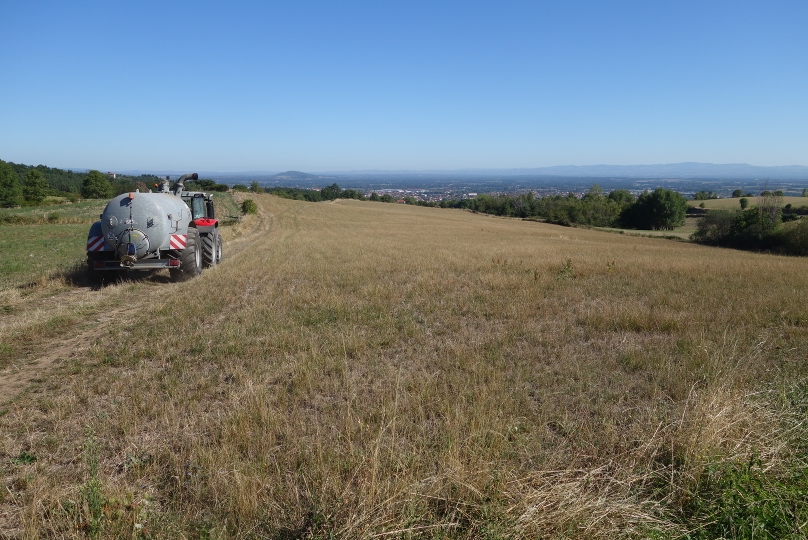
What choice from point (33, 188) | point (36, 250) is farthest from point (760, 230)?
point (33, 188)

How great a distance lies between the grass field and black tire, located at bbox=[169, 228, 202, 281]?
326cm

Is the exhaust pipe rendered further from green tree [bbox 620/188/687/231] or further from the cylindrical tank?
green tree [bbox 620/188/687/231]

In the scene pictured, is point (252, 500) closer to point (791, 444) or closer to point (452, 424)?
point (452, 424)

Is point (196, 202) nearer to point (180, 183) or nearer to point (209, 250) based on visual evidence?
point (180, 183)

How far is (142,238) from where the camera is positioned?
11.1 metres

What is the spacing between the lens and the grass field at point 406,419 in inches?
117

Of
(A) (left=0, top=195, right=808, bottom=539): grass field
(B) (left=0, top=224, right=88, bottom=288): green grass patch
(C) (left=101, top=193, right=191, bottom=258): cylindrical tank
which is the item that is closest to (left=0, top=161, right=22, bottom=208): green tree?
(B) (left=0, top=224, right=88, bottom=288): green grass patch

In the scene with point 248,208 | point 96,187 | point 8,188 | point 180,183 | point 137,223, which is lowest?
point 137,223

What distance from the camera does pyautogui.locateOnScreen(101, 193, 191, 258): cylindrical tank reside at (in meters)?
11.0

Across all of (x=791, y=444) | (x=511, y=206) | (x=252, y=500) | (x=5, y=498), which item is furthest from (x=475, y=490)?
(x=511, y=206)

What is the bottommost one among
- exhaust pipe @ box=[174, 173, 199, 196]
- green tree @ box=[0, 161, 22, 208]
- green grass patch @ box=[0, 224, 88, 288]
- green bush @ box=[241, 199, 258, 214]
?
green grass patch @ box=[0, 224, 88, 288]

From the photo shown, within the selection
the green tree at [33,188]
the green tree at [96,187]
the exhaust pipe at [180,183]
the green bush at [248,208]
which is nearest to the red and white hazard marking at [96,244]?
the exhaust pipe at [180,183]

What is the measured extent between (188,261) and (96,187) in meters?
78.3

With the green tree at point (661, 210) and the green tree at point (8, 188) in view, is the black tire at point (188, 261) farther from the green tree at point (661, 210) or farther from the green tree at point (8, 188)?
the green tree at point (661, 210)
